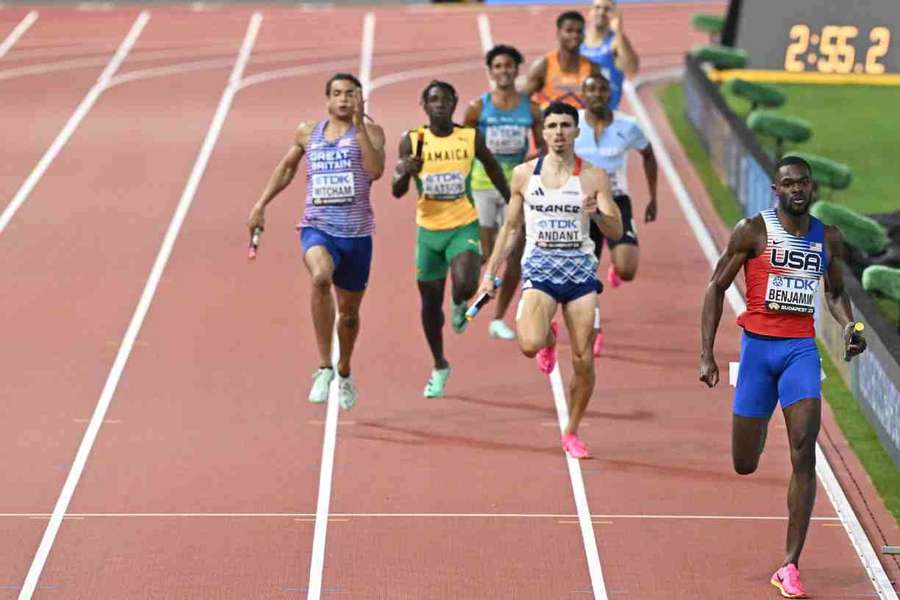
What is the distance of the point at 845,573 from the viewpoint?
1094 cm

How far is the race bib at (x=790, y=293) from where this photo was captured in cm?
1040

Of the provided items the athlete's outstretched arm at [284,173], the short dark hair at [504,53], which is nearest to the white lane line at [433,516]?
the athlete's outstretched arm at [284,173]

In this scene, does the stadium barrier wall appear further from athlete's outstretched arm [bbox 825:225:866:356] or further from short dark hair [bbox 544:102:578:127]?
short dark hair [bbox 544:102:578:127]

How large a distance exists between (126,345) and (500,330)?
9.38 feet

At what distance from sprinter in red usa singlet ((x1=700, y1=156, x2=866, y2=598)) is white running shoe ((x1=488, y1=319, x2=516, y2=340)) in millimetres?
5210

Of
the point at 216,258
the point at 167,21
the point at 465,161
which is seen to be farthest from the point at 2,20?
the point at 465,161

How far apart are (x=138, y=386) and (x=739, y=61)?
541 inches

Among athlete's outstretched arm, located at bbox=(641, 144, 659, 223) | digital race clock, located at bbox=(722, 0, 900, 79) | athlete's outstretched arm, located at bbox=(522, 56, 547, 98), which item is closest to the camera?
athlete's outstretched arm, located at bbox=(641, 144, 659, 223)

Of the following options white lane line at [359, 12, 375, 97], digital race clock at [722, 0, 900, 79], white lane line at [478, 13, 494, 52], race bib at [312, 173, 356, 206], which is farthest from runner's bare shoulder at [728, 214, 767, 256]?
white lane line at [478, 13, 494, 52]

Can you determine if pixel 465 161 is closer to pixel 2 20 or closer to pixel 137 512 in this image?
pixel 137 512

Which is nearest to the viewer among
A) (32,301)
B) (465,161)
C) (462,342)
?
(465,161)

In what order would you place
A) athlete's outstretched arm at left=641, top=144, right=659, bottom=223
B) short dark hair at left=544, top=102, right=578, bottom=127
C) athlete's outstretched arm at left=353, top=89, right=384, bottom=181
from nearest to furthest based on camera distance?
short dark hair at left=544, top=102, right=578, bottom=127, athlete's outstretched arm at left=353, top=89, right=384, bottom=181, athlete's outstretched arm at left=641, top=144, right=659, bottom=223

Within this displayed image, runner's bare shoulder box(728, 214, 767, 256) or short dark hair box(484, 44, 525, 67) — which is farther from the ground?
runner's bare shoulder box(728, 214, 767, 256)

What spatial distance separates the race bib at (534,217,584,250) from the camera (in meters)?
12.4
